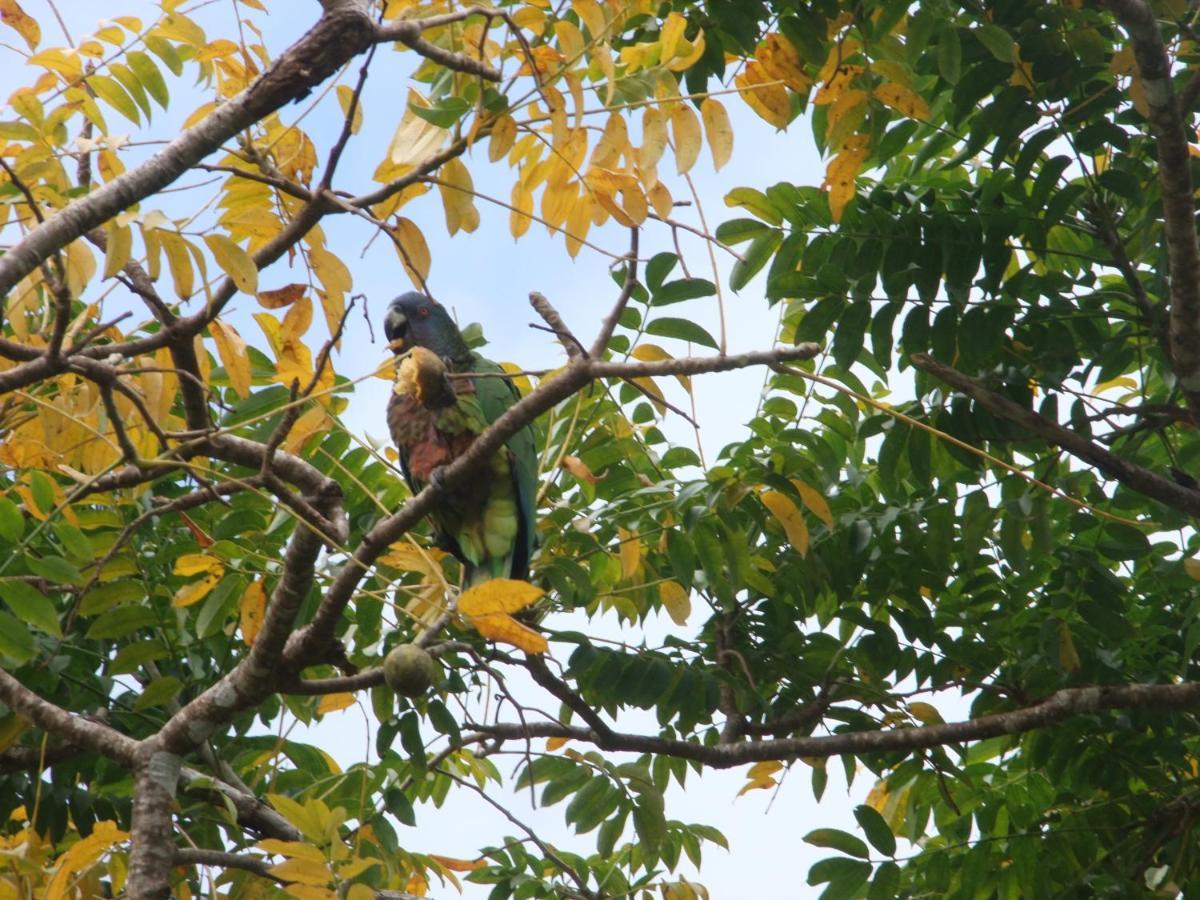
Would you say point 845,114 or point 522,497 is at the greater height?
point 845,114

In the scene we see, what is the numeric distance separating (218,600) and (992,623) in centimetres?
214

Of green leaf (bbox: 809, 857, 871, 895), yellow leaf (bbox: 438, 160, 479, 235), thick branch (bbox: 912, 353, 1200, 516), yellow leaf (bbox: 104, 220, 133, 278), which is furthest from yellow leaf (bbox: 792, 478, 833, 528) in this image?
yellow leaf (bbox: 104, 220, 133, 278)

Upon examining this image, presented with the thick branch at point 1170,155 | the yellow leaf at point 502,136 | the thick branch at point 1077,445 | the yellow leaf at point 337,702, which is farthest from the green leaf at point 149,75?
the thick branch at point 1170,155

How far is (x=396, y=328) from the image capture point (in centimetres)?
429

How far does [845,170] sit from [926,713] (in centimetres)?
156

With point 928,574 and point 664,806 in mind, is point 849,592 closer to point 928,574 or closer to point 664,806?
point 928,574

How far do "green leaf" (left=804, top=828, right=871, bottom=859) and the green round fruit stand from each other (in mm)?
1377

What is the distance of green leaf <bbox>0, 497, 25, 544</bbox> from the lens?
271 centimetres

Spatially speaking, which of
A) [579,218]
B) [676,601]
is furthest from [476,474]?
[579,218]

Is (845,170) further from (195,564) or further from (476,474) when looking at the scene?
(195,564)

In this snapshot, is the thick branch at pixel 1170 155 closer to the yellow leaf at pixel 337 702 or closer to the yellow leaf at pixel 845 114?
the yellow leaf at pixel 845 114

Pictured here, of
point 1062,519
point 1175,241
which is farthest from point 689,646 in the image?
point 1175,241

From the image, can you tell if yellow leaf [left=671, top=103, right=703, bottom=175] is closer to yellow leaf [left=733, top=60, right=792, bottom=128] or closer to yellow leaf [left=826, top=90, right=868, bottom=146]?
yellow leaf [left=733, top=60, right=792, bottom=128]

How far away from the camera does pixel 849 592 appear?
3.38 meters
